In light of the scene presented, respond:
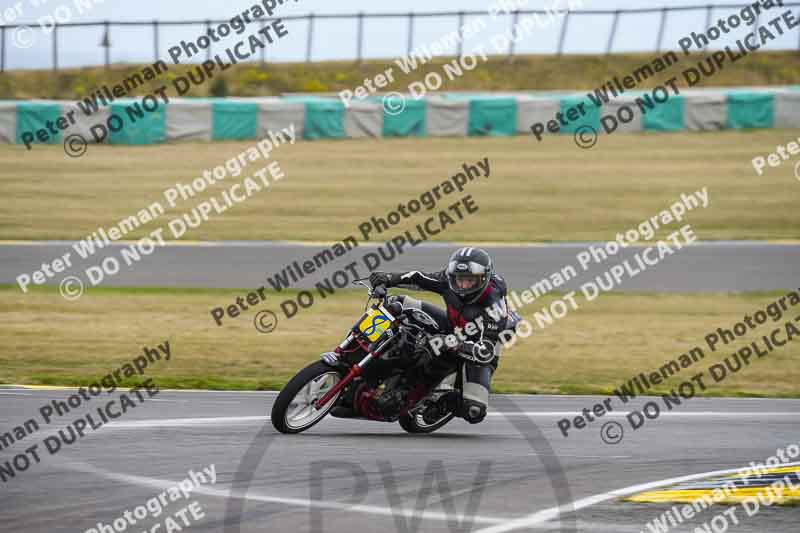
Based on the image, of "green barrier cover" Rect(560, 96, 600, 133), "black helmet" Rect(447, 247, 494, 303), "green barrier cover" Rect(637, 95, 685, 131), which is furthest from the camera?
"green barrier cover" Rect(637, 95, 685, 131)

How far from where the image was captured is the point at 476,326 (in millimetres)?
9844

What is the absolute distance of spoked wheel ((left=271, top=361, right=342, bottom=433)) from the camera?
9.19 meters

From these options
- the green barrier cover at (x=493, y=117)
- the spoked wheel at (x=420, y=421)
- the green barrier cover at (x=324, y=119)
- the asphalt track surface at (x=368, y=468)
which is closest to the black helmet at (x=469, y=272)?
the spoked wheel at (x=420, y=421)

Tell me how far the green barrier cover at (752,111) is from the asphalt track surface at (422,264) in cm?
1417

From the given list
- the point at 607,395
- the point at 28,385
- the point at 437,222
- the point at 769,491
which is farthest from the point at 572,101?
the point at 769,491

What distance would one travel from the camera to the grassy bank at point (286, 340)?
1413cm

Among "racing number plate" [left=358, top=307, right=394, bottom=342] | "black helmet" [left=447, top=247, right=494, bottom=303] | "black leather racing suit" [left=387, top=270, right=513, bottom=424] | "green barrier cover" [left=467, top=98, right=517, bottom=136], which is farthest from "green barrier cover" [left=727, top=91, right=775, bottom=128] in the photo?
"racing number plate" [left=358, top=307, right=394, bottom=342]

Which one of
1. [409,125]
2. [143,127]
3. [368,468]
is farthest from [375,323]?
[409,125]

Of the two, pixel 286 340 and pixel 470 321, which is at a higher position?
pixel 470 321

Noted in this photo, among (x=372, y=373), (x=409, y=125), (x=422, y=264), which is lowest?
(x=422, y=264)

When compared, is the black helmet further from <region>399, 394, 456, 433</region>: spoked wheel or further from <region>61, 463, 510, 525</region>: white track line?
<region>61, 463, 510, 525</region>: white track line

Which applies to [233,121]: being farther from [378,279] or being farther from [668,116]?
[378,279]

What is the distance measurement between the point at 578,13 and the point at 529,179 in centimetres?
1849

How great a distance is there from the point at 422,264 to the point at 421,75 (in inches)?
955
